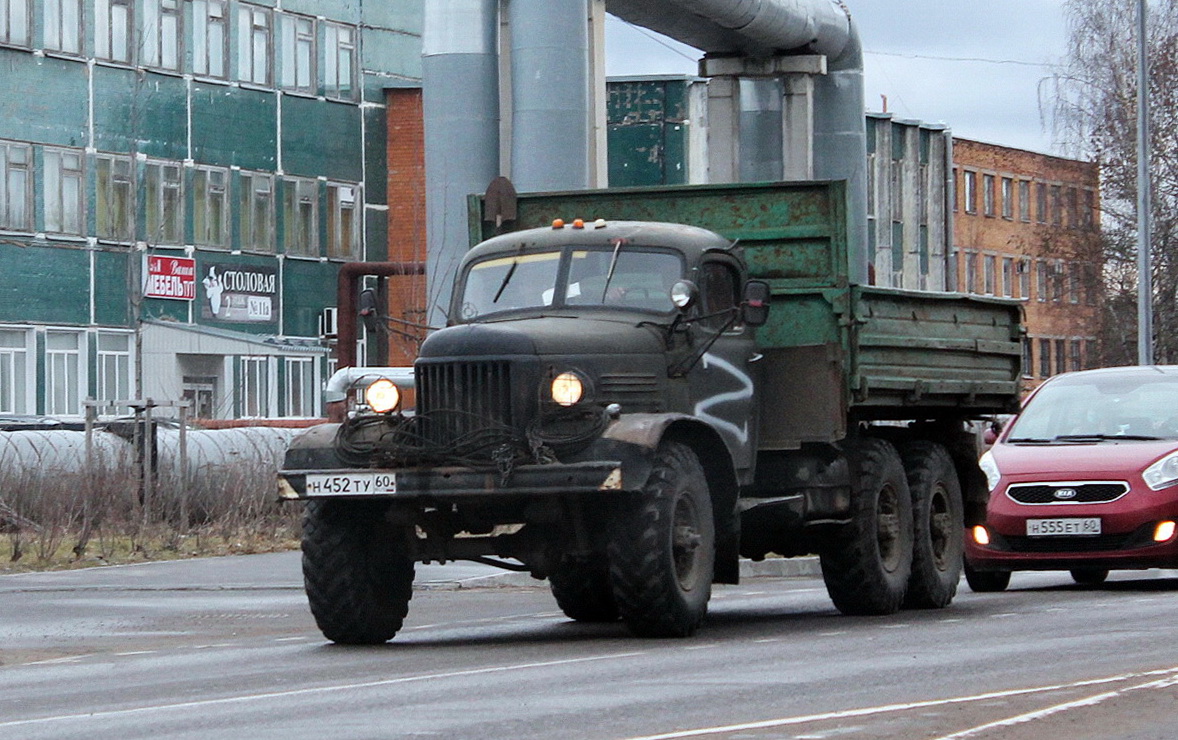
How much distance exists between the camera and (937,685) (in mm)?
10977

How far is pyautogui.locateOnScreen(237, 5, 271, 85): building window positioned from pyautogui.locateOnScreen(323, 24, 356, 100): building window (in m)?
2.10

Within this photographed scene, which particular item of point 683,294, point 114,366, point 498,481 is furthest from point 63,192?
point 498,481

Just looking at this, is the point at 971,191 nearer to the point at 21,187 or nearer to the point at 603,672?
Answer: the point at 21,187

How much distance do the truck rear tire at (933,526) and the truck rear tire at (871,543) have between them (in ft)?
0.94

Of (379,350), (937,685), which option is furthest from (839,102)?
(937,685)

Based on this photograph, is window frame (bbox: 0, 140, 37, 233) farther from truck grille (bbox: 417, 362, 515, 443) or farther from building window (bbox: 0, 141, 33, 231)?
truck grille (bbox: 417, 362, 515, 443)

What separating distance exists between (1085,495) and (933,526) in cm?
122

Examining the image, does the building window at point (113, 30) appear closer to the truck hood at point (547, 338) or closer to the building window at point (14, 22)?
the building window at point (14, 22)

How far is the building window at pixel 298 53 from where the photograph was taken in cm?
5803

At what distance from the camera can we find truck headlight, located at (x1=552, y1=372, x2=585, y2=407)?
1404 centimetres

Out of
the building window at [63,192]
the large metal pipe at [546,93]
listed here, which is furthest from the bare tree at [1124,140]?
the large metal pipe at [546,93]

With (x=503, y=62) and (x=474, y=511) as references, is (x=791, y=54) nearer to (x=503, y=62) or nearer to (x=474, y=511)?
(x=503, y=62)

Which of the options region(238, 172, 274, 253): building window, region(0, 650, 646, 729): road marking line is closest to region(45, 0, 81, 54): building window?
region(238, 172, 274, 253): building window

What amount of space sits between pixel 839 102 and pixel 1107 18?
117 feet
